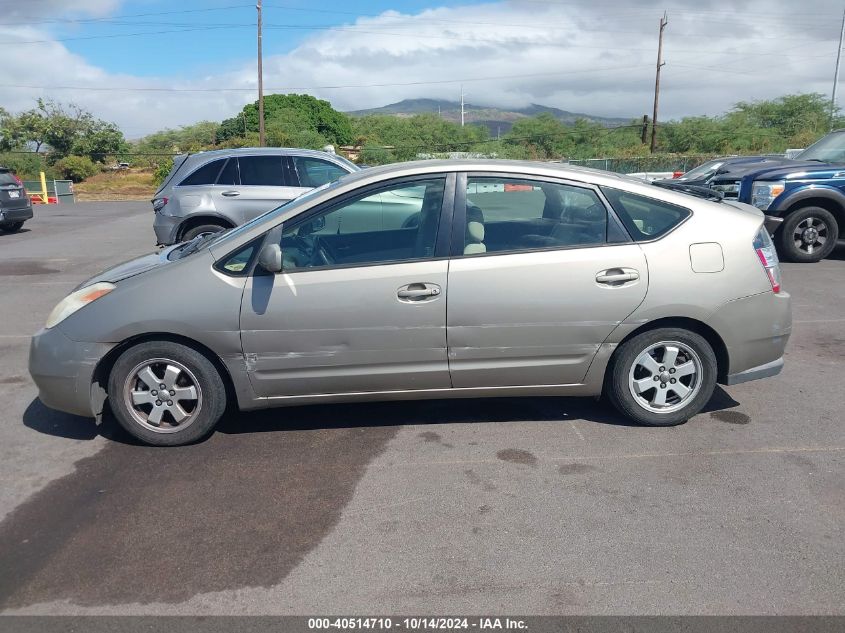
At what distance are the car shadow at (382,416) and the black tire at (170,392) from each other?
0.85 ft

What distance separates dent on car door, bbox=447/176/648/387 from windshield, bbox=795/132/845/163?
8.34 metres

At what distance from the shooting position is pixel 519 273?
181 inches

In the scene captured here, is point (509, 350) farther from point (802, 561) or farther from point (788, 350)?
point (788, 350)

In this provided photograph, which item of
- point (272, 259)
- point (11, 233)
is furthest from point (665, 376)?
point (11, 233)

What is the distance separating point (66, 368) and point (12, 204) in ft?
49.4

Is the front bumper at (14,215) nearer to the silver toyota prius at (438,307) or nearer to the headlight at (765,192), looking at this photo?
the silver toyota prius at (438,307)

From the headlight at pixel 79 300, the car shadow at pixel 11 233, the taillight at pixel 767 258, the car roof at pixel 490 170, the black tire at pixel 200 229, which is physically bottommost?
the car shadow at pixel 11 233

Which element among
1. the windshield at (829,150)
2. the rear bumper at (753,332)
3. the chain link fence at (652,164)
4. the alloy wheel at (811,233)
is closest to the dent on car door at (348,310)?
the rear bumper at (753,332)

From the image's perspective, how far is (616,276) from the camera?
4637 mm

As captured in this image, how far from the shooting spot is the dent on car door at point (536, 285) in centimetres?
458

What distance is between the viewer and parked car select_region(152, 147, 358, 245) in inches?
412

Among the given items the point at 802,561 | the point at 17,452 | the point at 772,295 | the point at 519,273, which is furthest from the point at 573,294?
the point at 17,452

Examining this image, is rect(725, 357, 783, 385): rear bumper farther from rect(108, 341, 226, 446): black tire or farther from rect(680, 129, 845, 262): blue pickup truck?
rect(680, 129, 845, 262): blue pickup truck

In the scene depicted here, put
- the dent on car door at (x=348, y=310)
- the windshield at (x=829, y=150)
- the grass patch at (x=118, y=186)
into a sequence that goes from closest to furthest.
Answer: the dent on car door at (x=348, y=310) < the windshield at (x=829, y=150) < the grass patch at (x=118, y=186)
